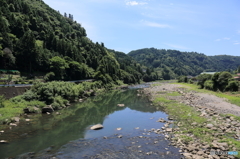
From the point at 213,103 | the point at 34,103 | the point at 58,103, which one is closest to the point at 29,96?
the point at 34,103

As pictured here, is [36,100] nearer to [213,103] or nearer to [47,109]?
[47,109]

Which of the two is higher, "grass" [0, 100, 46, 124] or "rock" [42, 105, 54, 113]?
"grass" [0, 100, 46, 124]

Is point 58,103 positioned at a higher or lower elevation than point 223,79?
lower

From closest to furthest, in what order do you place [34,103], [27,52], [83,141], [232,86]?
1. [83,141]
2. [34,103]
3. [232,86]
4. [27,52]

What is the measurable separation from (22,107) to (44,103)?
16.2 ft

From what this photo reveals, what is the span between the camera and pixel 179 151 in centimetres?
1619

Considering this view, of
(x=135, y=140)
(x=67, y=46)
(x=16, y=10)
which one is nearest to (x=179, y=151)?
(x=135, y=140)

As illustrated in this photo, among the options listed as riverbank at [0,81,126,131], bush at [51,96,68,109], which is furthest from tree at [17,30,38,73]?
bush at [51,96,68,109]

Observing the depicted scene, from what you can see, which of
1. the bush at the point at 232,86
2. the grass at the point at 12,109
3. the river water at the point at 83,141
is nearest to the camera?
the river water at the point at 83,141

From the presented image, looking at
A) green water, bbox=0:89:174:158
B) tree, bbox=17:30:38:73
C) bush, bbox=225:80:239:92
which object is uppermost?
tree, bbox=17:30:38:73

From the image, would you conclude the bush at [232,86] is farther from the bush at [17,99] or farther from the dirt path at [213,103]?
the bush at [17,99]

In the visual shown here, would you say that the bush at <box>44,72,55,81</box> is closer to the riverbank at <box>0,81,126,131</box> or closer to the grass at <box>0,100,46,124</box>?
the riverbank at <box>0,81,126,131</box>

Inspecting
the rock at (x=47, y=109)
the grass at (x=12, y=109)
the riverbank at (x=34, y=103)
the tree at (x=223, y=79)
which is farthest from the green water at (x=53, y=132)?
the tree at (x=223, y=79)

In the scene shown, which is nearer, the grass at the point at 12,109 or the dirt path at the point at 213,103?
the grass at the point at 12,109
